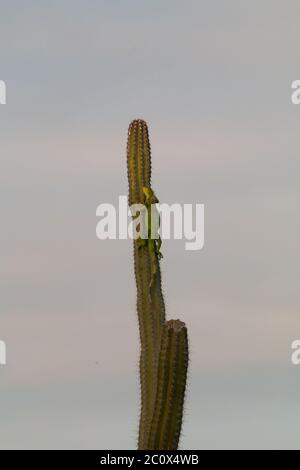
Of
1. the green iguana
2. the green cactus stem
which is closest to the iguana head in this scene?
the green iguana

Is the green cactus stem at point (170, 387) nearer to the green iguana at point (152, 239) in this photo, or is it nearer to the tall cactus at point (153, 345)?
the tall cactus at point (153, 345)

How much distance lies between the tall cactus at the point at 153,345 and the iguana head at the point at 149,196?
0.29 ft

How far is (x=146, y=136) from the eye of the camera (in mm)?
30875

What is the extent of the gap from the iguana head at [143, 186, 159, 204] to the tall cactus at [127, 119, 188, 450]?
3.5 inches

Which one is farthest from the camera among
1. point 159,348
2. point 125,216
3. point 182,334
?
point 125,216

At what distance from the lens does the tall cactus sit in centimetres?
2756

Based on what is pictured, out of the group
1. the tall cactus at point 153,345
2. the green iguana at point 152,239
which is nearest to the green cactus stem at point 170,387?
the tall cactus at point 153,345

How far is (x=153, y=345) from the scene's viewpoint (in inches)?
1169

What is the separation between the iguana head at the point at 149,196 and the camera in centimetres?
3053

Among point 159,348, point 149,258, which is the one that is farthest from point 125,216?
point 159,348

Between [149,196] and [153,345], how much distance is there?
289 centimetres

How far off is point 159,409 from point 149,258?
378cm

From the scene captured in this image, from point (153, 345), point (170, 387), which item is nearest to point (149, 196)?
point (153, 345)
